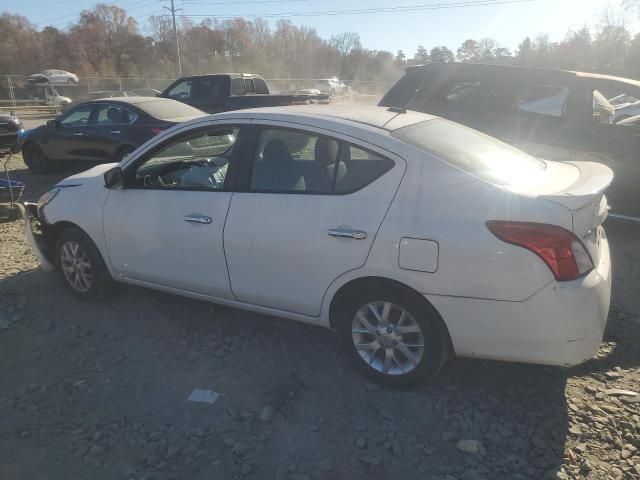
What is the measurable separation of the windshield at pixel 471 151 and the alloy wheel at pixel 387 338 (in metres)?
0.91

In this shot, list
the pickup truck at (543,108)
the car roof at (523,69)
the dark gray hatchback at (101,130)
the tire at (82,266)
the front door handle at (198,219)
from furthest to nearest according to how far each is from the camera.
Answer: the dark gray hatchback at (101,130) → the car roof at (523,69) → the pickup truck at (543,108) → the tire at (82,266) → the front door handle at (198,219)

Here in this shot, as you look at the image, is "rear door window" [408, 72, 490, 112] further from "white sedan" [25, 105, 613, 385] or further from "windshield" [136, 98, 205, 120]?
"windshield" [136, 98, 205, 120]

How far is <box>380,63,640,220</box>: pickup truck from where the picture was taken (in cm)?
554

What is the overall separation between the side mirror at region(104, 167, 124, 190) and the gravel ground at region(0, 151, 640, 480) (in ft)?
3.48

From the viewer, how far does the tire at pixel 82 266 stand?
4.14 metres

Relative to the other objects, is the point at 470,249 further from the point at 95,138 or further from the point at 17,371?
the point at 95,138

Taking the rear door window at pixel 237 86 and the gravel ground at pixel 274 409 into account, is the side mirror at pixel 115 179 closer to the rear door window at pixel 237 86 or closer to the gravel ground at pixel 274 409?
the gravel ground at pixel 274 409

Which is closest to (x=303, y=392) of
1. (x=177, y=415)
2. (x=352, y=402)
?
(x=352, y=402)

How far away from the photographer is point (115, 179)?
386cm

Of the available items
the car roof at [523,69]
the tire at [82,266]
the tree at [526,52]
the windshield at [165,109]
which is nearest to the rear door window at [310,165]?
the tire at [82,266]

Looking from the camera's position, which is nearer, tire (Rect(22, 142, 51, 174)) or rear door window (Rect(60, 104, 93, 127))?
rear door window (Rect(60, 104, 93, 127))

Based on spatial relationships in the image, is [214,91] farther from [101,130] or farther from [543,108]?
[543,108]

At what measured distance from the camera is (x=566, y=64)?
2159 inches

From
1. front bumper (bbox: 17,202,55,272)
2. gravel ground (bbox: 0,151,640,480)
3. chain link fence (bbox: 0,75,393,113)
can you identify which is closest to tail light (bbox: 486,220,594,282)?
gravel ground (bbox: 0,151,640,480)
